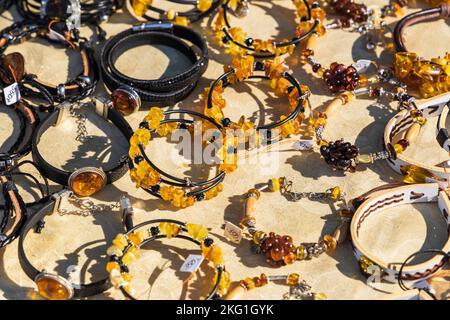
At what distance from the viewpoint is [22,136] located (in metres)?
3.75

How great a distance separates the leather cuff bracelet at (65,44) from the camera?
3973mm

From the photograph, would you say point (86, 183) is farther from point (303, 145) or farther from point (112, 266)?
point (303, 145)

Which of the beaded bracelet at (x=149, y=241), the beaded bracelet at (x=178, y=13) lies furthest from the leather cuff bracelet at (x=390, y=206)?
the beaded bracelet at (x=178, y=13)

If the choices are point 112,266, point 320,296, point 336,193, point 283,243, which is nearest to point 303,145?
point 336,193

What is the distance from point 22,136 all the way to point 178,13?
4.47 feet

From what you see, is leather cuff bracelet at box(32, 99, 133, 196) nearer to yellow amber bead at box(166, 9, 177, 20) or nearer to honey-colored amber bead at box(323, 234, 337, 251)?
yellow amber bead at box(166, 9, 177, 20)

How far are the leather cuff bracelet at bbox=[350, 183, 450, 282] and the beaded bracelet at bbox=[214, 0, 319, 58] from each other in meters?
1.23

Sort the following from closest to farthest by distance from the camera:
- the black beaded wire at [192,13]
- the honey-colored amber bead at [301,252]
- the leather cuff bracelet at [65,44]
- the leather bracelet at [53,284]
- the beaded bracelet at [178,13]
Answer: the leather bracelet at [53,284] → the honey-colored amber bead at [301,252] → the leather cuff bracelet at [65,44] → the beaded bracelet at [178,13] → the black beaded wire at [192,13]

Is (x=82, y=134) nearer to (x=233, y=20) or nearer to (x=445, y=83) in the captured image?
(x=233, y=20)

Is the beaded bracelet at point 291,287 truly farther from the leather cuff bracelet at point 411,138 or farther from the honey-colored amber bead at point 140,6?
the honey-colored amber bead at point 140,6

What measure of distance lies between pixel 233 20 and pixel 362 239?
75.3 inches

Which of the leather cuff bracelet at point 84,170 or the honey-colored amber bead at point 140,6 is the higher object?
the honey-colored amber bead at point 140,6

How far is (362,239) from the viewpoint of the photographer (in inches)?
131

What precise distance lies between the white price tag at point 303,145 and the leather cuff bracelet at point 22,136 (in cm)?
147
